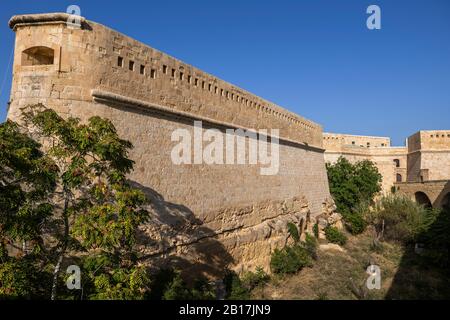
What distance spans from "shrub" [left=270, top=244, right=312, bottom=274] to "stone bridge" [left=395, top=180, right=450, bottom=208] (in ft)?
44.0

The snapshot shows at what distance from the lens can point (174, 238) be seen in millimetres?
8797

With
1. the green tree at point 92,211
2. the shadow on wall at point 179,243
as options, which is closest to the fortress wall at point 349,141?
the shadow on wall at point 179,243

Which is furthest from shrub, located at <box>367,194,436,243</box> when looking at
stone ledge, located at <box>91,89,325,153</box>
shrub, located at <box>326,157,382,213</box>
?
stone ledge, located at <box>91,89,325,153</box>

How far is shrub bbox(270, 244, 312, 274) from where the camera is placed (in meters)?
12.5

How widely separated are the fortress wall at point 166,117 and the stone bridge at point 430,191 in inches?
532

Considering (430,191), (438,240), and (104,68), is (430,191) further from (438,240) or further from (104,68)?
(104,68)

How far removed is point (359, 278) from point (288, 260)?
8.45ft

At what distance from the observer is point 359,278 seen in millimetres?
12359

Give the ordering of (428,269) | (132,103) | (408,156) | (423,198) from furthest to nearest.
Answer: (408,156) → (423,198) → (428,269) → (132,103)

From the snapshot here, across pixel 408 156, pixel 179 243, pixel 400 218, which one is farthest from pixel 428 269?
pixel 408 156

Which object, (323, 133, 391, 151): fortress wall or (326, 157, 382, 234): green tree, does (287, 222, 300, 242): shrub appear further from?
(323, 133, 391, 151): fortress wall

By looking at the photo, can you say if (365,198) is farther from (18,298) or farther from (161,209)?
(18,298)

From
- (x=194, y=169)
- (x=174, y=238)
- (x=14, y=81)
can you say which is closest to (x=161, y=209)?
(x=174, y=238)

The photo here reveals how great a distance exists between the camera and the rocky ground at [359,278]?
35.4ft
